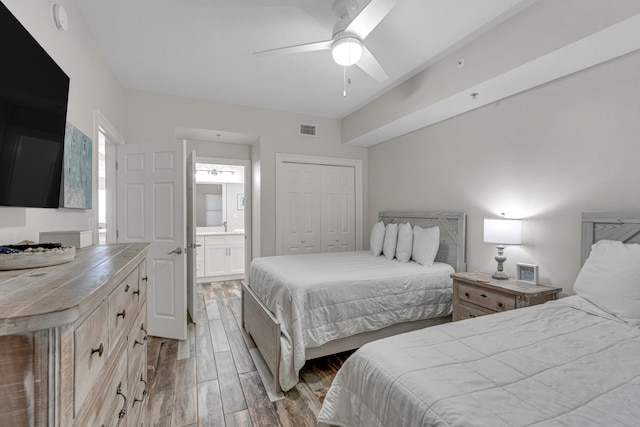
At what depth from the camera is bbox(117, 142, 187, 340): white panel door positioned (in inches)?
122

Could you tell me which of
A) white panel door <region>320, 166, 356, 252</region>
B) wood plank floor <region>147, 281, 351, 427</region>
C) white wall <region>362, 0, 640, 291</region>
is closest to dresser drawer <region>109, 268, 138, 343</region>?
wood plank floor <region>147, 281, 351, 427</region>

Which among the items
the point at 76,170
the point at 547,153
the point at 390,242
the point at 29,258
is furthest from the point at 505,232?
the point at 76,170

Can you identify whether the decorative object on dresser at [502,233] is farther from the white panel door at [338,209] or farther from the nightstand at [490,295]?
the white panel door at [338,209]

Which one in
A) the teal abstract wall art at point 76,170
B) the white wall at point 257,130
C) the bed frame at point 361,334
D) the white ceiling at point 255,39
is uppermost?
the white ceiling at point 255,39

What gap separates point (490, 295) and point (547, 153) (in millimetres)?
1235

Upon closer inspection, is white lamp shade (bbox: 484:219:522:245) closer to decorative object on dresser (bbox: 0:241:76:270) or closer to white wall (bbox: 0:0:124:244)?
decorative object on dresser (bbox: 0:241:76:270)

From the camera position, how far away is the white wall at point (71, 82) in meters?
1.31

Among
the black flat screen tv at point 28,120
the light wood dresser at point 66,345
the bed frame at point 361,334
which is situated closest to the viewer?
the light wood dresser at point 66,345

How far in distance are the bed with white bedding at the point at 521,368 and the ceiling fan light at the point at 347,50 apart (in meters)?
1.81

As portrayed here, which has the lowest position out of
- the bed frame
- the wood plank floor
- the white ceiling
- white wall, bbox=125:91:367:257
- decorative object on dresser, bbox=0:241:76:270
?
the wood plank floor

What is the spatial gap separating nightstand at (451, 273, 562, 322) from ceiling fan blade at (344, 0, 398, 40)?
2043mm

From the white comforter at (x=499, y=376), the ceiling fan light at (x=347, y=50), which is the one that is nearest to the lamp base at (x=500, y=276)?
the white comforter at (x=499, y=376)

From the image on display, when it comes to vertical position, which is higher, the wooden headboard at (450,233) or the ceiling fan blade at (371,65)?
the ceiling fan blade at (371,65)

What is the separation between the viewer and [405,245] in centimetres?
329
